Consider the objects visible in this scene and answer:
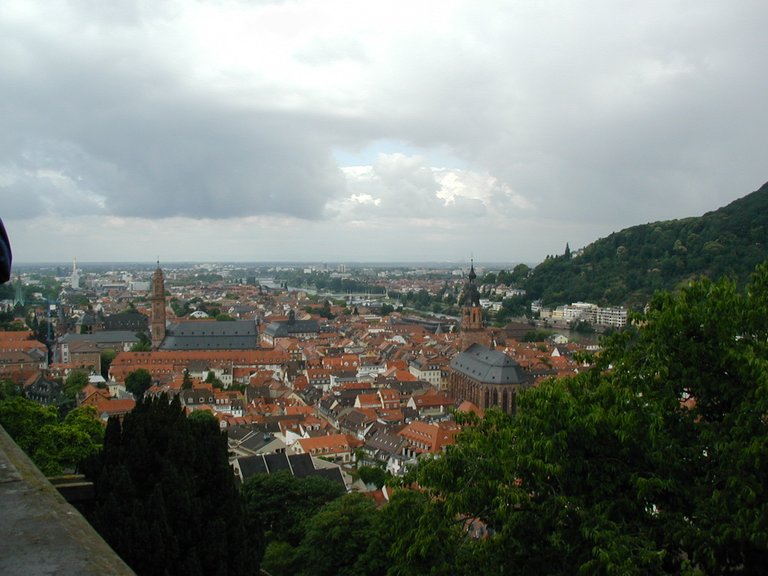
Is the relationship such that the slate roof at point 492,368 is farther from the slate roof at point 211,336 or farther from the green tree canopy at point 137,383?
the slate roof at point 211,336

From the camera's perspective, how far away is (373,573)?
16953mm

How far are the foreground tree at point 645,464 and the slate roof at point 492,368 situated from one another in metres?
38.4

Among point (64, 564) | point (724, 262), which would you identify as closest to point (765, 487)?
point (64, 564)

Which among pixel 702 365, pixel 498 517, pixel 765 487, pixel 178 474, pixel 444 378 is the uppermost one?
pixel 702 365

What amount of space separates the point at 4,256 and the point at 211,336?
73769 mm

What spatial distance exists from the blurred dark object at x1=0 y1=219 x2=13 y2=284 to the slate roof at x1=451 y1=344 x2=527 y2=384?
1789 inches

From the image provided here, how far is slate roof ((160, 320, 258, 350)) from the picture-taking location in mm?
71500

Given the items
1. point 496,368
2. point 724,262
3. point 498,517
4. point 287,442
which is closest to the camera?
point 498,517

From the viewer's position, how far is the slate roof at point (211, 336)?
235ft

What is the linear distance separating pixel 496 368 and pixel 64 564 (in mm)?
45916

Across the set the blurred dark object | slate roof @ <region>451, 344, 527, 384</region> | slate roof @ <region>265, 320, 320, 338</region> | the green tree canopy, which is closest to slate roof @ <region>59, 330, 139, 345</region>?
slate roof @ <region>265, 320, 320, 338</region>

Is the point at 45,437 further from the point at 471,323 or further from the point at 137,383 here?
the point at 471,323

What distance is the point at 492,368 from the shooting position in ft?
155

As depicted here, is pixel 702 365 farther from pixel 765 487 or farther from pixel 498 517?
pixel 498 517
